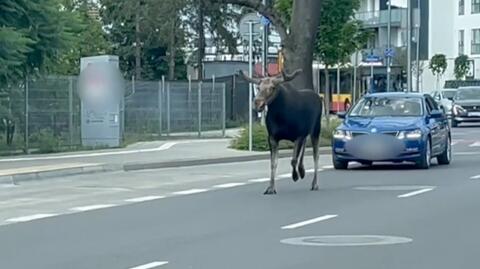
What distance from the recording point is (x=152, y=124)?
133 ft

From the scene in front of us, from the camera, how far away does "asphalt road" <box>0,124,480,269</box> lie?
12281mm

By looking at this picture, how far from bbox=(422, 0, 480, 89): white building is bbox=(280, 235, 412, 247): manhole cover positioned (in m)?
77.2

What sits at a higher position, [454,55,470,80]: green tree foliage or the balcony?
the balcony

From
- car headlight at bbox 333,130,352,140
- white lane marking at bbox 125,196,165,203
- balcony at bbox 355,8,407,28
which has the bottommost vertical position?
white lane marking at bbox 125,196,165,203

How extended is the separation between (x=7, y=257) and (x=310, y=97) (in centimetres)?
937

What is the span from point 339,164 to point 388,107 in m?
1.61

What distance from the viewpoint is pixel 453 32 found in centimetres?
9400

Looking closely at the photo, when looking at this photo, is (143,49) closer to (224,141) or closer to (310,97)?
(224,141)

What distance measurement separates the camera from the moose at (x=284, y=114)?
19797mm

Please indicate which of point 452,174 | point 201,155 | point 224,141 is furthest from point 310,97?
point 224,141

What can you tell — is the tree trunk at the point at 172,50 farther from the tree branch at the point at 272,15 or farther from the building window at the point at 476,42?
the building window at the point at 476,42

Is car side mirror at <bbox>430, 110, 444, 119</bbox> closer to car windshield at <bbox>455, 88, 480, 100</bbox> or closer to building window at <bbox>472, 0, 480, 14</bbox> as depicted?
car windshield at <bbox>455, 88, 480, 100</bbox>

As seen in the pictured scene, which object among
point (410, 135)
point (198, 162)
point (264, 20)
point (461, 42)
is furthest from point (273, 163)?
point (461, 42)

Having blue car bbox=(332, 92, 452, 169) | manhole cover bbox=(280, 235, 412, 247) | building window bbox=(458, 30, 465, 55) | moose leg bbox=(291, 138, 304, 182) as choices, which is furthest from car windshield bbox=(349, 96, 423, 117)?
building window bbox=(458, 30, 465, 55)
